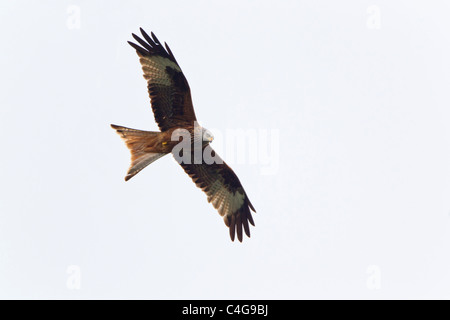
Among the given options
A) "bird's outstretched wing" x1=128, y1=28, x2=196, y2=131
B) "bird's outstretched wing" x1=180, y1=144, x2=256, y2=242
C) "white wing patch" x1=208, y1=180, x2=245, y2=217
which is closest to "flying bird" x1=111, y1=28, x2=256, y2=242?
"bird's outstretched wing" x1=128, y1=28, x2=196, y2=131

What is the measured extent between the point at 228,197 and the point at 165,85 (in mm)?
2206

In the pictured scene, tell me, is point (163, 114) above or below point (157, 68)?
below

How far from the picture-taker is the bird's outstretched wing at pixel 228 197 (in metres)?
11.4

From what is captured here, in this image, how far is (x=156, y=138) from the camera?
10.5 metres

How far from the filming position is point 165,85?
34.4ft

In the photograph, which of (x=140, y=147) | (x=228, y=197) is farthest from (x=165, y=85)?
(x=228, y=197)

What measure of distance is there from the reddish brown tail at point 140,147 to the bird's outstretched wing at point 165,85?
244mm

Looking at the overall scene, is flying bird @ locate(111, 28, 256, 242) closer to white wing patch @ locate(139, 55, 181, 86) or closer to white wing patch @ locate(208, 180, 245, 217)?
white wing patch @ locate(139, 55, 181, 86)

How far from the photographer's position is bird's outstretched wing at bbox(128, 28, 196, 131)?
10.4 meters

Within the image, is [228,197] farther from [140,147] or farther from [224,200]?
[140,147]

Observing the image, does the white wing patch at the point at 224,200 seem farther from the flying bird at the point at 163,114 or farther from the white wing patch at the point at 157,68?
the white wing patch at the point at 157,68

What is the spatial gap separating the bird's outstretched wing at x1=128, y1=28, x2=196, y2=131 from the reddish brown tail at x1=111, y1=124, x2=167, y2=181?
24 cm
